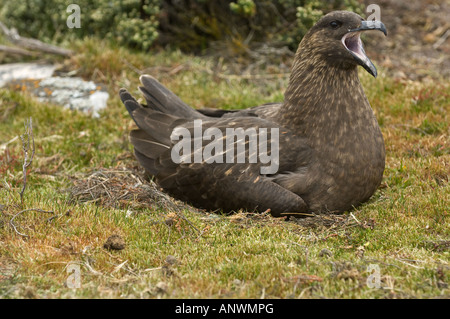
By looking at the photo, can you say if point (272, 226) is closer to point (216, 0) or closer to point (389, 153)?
point (389, 153)

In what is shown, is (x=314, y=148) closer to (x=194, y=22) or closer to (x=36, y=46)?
(x=194, y=22)

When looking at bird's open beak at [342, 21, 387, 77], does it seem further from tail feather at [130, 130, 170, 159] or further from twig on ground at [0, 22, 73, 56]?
twig on ground at [0, 22, 73, 56]

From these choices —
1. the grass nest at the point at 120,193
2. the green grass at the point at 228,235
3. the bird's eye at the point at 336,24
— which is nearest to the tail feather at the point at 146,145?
the grass nest at the point at 120,193

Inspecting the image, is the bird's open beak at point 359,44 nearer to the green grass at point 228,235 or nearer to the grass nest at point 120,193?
the green grass at point 228,235

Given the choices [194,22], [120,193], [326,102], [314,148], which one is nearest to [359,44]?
[326,102]

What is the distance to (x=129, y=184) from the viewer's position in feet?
19.2

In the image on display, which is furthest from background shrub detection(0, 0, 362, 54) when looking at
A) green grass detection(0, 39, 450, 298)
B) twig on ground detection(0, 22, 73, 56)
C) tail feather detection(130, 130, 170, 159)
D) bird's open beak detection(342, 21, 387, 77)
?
bird's open beak detection(342, 21, 387, 77)

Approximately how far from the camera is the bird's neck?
17.5 ft

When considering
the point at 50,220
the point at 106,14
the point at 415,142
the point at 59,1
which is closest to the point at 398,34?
the point at 415,142

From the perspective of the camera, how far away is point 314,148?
17.4 feet

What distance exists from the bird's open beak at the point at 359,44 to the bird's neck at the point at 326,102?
182mm

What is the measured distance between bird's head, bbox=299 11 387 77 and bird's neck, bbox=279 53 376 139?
102mm

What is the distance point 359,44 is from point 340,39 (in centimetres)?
27

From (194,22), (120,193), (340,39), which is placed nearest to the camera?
(340,39)
